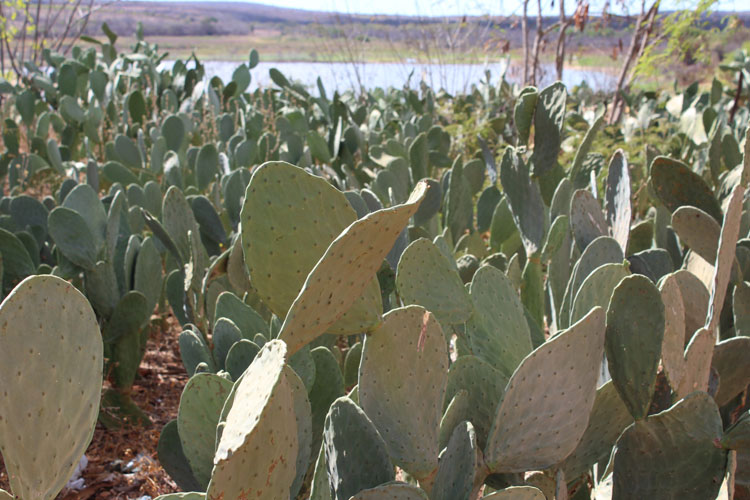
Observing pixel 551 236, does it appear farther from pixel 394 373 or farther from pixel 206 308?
pixel 206 308

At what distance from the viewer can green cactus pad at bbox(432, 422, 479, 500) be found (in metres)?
0.99

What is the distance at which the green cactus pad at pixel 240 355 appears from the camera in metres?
1.24

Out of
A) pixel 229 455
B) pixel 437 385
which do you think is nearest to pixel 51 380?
pixel 229 455

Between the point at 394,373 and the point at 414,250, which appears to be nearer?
the point at 394,373

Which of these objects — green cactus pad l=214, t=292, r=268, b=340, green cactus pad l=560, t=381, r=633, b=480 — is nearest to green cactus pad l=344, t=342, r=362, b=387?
green cactus pad l=214, t=292, r=268, b=340

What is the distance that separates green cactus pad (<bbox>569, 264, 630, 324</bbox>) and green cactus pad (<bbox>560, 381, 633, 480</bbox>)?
0.46 ft

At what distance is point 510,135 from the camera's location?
4.89 metres

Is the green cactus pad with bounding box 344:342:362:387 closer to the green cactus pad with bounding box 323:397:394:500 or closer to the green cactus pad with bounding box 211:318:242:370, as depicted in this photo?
the green cactus pad with bounding box 211:318:242:370

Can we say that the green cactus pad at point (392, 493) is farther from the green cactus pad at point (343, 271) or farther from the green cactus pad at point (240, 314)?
the green cactus pad at point (240, 314)

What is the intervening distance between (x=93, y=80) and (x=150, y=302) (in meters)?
2.62

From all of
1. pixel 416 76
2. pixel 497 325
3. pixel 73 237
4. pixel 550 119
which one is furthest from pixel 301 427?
pixel 416 76

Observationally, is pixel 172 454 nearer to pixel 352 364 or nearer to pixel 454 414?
pixel 352 364

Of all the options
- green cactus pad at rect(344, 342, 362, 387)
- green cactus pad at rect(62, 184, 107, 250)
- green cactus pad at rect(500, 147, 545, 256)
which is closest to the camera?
green cactus pad at rect(344, 342, 362, 387)

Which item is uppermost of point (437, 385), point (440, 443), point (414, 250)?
point (414, 250)
